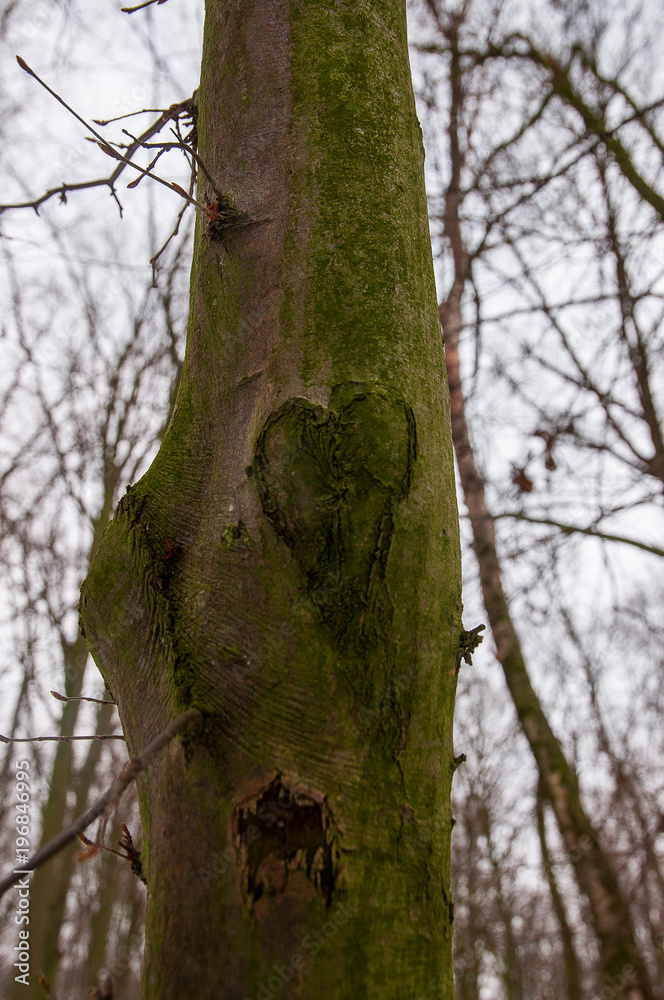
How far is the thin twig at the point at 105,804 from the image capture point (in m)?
0.59

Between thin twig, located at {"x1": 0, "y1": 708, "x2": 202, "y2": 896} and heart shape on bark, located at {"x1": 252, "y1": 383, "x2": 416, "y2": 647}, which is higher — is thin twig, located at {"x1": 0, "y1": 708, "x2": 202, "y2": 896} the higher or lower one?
the lower one

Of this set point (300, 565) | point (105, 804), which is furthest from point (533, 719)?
point (105, 804)

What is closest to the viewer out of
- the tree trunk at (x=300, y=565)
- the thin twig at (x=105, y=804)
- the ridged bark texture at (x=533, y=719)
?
the thin twig at (x=105, y=804)

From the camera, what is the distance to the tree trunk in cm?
69

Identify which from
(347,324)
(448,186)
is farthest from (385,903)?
(448,186)

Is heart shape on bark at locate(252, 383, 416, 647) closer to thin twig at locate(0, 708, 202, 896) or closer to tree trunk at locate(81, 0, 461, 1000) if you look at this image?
tree trunk at locate(81, 0, 461, 1000)

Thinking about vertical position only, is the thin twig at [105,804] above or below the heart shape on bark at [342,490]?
below

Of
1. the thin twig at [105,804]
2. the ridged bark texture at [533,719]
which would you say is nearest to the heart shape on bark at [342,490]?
the thin twig at [105,804]

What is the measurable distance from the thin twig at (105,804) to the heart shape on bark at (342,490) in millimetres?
211

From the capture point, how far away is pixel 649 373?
5.12 metres

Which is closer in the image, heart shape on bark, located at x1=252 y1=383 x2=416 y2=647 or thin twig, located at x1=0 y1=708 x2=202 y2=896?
thin twig, located at x1=0 y1=708 x2=202 y2=896

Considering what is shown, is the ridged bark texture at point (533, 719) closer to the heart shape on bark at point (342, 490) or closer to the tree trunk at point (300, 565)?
the tree trunk at point (300, 565)

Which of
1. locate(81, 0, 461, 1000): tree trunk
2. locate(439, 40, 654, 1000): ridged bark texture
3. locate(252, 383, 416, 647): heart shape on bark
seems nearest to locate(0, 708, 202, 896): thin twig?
locate(81, 0, 461, 1000): tree trunk

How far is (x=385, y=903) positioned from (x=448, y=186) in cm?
595
